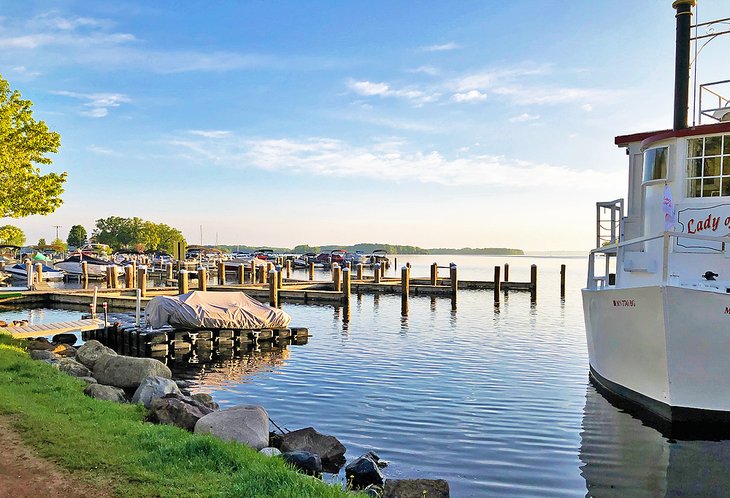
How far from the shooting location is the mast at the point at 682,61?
16.3 meters

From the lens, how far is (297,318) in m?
34.2

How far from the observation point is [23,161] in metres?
19.6

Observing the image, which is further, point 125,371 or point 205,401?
point 125,371

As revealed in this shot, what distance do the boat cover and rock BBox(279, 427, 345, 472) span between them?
1381 centimetres

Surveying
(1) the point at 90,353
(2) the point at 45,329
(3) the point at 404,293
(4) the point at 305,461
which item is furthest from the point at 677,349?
(3) the point at 404,293

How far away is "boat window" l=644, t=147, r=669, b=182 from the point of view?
14.7 meters

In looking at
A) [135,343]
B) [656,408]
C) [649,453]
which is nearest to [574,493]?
[649,453]

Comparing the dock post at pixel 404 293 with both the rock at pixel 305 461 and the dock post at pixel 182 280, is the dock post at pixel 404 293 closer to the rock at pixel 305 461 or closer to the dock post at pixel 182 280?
the dock post at pixel 182 280

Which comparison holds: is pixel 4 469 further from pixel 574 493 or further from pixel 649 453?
pixel 649 453

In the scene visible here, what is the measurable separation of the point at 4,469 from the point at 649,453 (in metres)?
11.1

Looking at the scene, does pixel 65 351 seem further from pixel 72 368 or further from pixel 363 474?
pixel 363 474

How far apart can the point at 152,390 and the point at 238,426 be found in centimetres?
360

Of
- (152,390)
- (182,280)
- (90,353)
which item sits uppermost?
→ (182,280)

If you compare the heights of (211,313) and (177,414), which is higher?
(211,313)
